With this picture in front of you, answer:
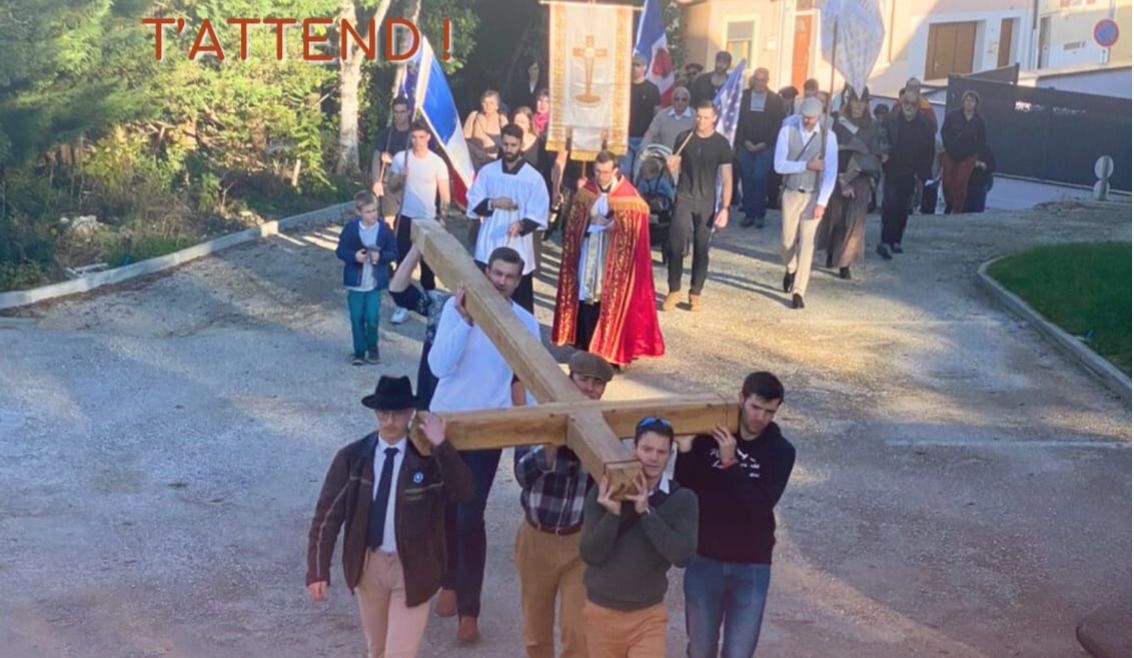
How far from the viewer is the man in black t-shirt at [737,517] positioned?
5.62m

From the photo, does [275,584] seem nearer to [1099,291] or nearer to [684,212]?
[684,212]

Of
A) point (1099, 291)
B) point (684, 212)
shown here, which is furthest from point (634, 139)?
point (1099, 291)

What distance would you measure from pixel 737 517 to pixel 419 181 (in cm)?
746

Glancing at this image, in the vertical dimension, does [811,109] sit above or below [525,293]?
above

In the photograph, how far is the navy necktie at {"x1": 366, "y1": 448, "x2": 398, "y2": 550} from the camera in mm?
5672

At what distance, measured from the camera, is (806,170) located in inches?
527

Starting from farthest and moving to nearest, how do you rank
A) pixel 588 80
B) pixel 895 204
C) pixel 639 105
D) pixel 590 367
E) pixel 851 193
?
pixel 639 105 → pixel 895 204 → pixel 851 193 → pixel 588 80 → pixel 590 367

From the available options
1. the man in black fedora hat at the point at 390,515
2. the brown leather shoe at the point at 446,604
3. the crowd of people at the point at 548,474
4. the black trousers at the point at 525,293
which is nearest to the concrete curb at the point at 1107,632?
the crowd of people at the point at 548,474

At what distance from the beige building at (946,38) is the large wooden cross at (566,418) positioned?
26.3 metres

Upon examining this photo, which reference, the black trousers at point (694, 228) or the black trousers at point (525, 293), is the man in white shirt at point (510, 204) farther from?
the black trousers at point (694, 228)

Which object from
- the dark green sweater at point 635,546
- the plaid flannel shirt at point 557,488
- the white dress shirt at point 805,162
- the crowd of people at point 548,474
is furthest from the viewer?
the white dress shirt at point 805,162

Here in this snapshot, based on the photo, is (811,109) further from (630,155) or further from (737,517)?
(737,517)

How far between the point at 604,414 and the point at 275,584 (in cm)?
315

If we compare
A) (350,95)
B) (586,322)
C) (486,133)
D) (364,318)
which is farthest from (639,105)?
(364,318)
